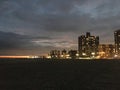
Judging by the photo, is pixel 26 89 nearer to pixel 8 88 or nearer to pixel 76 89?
pixel 8 88

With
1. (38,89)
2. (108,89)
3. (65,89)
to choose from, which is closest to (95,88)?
(108,89)

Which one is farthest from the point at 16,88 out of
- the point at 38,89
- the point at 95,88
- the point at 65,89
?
the point at 95,88

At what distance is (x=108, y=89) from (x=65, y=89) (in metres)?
7.96

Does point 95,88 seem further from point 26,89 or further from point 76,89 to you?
point 26,89

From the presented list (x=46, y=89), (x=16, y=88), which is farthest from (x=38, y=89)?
(x=16, y=88)

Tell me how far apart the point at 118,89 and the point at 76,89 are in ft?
24.4

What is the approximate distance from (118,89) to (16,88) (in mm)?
18788

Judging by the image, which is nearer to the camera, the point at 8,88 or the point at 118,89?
the point at 118,89

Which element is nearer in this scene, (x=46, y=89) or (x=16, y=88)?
(x=46, y=89)

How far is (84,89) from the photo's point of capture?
173ft

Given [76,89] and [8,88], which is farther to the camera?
[8,88]

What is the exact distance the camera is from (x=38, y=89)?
176 feet

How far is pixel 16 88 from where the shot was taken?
2245 inches

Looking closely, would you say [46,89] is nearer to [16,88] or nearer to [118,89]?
[16,88]
